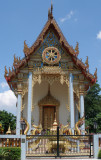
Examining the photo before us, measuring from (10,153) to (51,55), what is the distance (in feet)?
23.1

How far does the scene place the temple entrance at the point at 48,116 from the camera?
14398 millimetres

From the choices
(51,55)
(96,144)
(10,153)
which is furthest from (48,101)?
(10,153)

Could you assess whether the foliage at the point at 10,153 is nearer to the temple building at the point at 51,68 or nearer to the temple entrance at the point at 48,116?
the temple building at the point at 51,68

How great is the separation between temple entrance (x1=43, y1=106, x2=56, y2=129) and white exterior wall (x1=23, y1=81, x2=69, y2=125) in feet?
1.63

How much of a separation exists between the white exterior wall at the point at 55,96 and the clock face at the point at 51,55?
2.63 metres

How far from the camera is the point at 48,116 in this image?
47.9ft

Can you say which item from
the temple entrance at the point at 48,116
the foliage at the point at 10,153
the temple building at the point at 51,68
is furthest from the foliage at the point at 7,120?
the foliage at the point at 10,153

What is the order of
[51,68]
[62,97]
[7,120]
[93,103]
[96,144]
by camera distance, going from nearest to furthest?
1. [96,144]
2. [51,68]
3. [62,97]
4. [7,120]
5. [93,103]

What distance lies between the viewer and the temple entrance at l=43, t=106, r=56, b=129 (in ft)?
47.2

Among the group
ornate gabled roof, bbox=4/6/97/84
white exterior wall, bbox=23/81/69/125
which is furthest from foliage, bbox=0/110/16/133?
ornate gabled roof, bbox=4/6/97/84

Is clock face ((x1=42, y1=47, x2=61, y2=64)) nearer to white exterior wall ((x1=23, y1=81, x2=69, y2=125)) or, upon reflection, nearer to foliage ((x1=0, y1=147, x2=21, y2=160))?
white exterior wall ((x1=23, y1=81, x2=69, y2=125))

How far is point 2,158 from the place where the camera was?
282 inches

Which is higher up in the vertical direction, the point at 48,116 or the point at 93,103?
the point at 93,103

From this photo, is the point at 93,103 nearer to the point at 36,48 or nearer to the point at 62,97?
the point at 62,97
